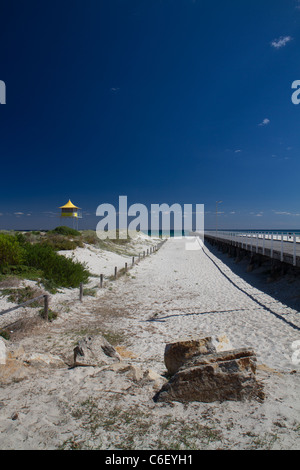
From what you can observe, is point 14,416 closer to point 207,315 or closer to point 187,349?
point 187,349

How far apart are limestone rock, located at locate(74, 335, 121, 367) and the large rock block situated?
1551 mm

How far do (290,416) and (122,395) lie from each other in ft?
7.52

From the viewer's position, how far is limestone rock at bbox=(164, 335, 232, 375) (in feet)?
15.2

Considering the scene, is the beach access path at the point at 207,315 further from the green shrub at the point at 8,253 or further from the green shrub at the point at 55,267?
the green shrub at the point at 8,253

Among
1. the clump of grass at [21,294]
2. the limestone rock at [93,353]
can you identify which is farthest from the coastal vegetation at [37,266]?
the limestone rock at [93,353]

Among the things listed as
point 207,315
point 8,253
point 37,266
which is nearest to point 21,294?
point 8,253

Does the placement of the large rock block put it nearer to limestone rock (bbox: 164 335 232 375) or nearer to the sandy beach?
the sandy beach

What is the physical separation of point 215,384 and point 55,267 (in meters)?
10.1

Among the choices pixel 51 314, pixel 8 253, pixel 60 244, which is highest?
pixel 8 253

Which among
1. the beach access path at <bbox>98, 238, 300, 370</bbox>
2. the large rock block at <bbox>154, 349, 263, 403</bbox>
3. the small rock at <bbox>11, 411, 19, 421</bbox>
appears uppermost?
the large rock block at <bbox>154, 349, 263, 403</bbox>

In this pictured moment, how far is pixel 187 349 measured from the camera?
4.68 metres

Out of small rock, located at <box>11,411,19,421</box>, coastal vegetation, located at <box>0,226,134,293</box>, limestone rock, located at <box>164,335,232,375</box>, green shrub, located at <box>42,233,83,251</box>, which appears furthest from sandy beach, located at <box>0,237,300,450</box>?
green shrub, located at <box>42,233,83,251</box>
